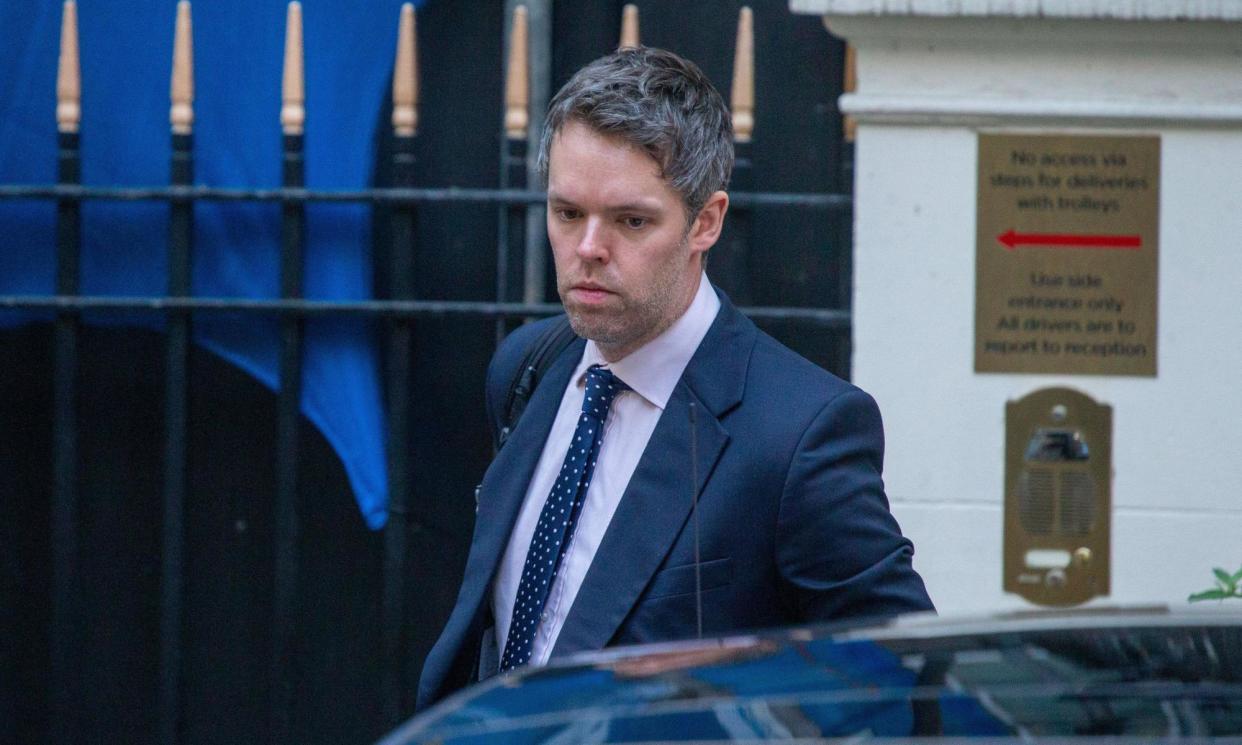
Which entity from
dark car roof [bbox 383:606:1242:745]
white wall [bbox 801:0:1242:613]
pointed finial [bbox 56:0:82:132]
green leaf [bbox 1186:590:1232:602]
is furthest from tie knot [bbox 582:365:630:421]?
pointed finial [bbox 56:0:82:132]

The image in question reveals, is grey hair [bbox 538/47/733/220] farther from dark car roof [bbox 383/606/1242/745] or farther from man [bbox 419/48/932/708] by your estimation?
dark car roof [bbox 383/606/1242/745]

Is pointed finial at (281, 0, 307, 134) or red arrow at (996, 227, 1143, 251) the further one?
pointed finial at (281, 0, 307, 134)

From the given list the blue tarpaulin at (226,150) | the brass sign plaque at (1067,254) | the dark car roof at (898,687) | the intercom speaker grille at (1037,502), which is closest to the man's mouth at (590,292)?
the dark car roof at (898,687)

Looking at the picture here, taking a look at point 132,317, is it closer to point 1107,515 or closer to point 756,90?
point 756,90

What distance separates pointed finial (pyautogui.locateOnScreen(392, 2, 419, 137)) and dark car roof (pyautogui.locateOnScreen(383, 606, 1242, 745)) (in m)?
2.73

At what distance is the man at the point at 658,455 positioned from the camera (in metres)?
2.63

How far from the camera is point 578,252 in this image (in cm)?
279

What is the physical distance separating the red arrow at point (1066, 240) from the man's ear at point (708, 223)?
5.39 feet

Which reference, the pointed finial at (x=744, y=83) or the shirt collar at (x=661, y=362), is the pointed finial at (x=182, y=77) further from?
the shirt collar at (x=661, y=362)

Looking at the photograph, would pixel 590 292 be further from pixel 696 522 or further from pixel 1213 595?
pixel 1213 595

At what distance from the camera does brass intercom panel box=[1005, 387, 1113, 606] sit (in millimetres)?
4371

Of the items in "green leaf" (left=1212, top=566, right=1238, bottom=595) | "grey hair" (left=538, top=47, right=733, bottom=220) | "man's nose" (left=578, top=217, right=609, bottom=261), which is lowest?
"green leaf" (left=1212, top=566, right=1238, bottom=595)

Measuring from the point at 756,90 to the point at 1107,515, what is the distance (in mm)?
1549

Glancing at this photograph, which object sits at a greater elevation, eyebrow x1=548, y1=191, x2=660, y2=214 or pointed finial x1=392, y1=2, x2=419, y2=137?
pointed finial x1=392, y1=2, x2=419, y2=137
